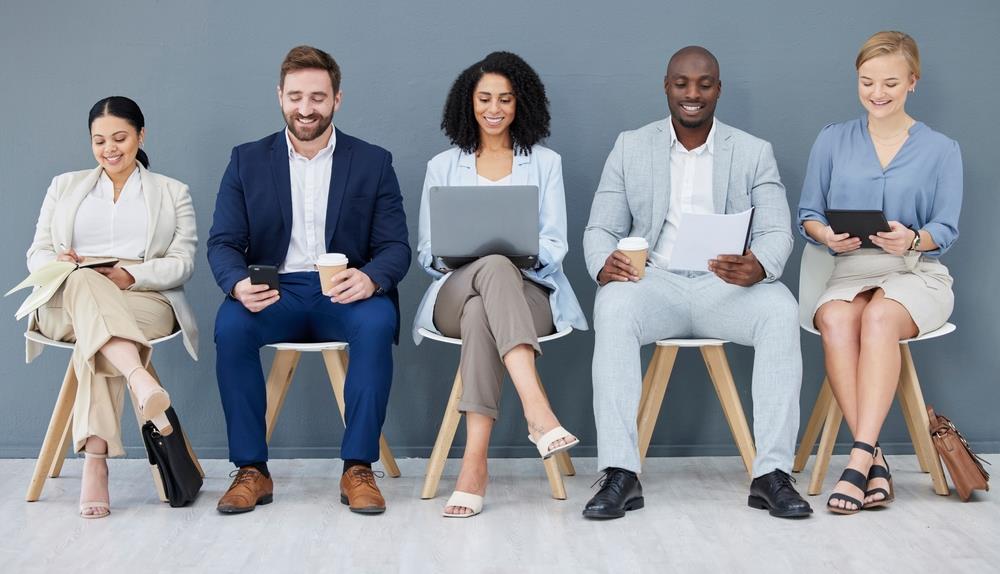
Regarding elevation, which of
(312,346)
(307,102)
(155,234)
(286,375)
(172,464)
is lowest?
(172,464)

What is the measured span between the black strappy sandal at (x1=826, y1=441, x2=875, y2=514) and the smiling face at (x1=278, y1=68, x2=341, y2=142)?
187cm

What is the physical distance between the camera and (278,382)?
3438 mm

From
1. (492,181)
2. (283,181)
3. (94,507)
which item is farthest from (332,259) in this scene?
(94,507)

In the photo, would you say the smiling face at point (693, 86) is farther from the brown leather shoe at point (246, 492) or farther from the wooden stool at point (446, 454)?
the brown leather shoe at point (246, 492)

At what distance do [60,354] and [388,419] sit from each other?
1184 millimetres

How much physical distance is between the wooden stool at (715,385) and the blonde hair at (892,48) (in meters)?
0.99

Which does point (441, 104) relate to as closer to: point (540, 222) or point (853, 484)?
point (540, 222)

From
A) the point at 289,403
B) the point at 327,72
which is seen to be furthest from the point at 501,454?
the point at 327,72

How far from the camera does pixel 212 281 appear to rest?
3.88m

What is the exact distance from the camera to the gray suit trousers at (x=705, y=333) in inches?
123

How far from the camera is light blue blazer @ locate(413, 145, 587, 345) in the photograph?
11.2 feet

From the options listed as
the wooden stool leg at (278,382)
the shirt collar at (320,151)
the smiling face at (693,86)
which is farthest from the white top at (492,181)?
the wooden stool leg at (278,382)

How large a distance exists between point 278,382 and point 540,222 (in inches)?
37.9

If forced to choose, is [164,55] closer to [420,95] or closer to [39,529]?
[420,95]
